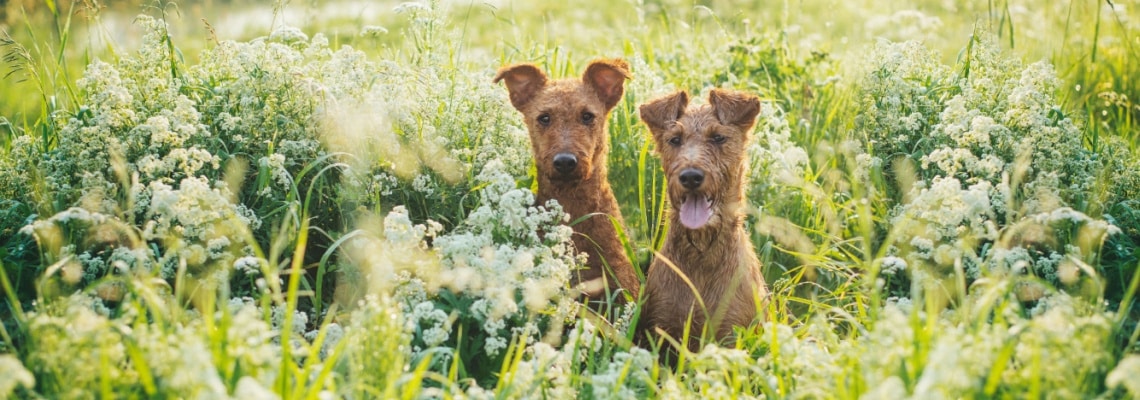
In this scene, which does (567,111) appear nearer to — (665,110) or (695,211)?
(665,110)

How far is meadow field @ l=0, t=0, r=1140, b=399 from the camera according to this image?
9.39ft

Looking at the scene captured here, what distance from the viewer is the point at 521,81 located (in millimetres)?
5238

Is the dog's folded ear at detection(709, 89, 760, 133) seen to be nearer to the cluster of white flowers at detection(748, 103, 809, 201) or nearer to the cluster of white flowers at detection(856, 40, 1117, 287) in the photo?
the cluster of white flowers at detection(748, 103, 809, 201)

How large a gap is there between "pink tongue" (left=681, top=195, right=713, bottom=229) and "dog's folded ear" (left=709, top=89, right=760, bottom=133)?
405 mm

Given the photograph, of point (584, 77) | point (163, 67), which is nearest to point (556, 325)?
point (584, 77)

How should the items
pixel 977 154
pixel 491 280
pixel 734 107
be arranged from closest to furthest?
pixel 491 280, pixel 734 107, pixel 977 154

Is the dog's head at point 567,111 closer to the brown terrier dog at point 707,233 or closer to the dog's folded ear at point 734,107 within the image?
the brown terrier dog at point 707,233

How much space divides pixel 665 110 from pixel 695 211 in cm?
54

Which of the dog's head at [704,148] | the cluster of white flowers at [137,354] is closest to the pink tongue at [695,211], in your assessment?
the dog's head at [704,148]

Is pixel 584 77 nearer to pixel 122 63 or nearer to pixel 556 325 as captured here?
pixel 556 325

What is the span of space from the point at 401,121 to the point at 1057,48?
4.74m

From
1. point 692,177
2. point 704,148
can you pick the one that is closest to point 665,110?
point 704,148

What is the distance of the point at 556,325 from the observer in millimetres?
3900

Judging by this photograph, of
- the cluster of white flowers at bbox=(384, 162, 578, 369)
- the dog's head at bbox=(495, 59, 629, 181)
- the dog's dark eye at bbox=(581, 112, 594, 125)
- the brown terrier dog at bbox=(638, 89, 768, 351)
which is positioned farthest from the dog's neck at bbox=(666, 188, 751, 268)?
the dog's dark eye at bbox=(581, 112, 594, 125)
